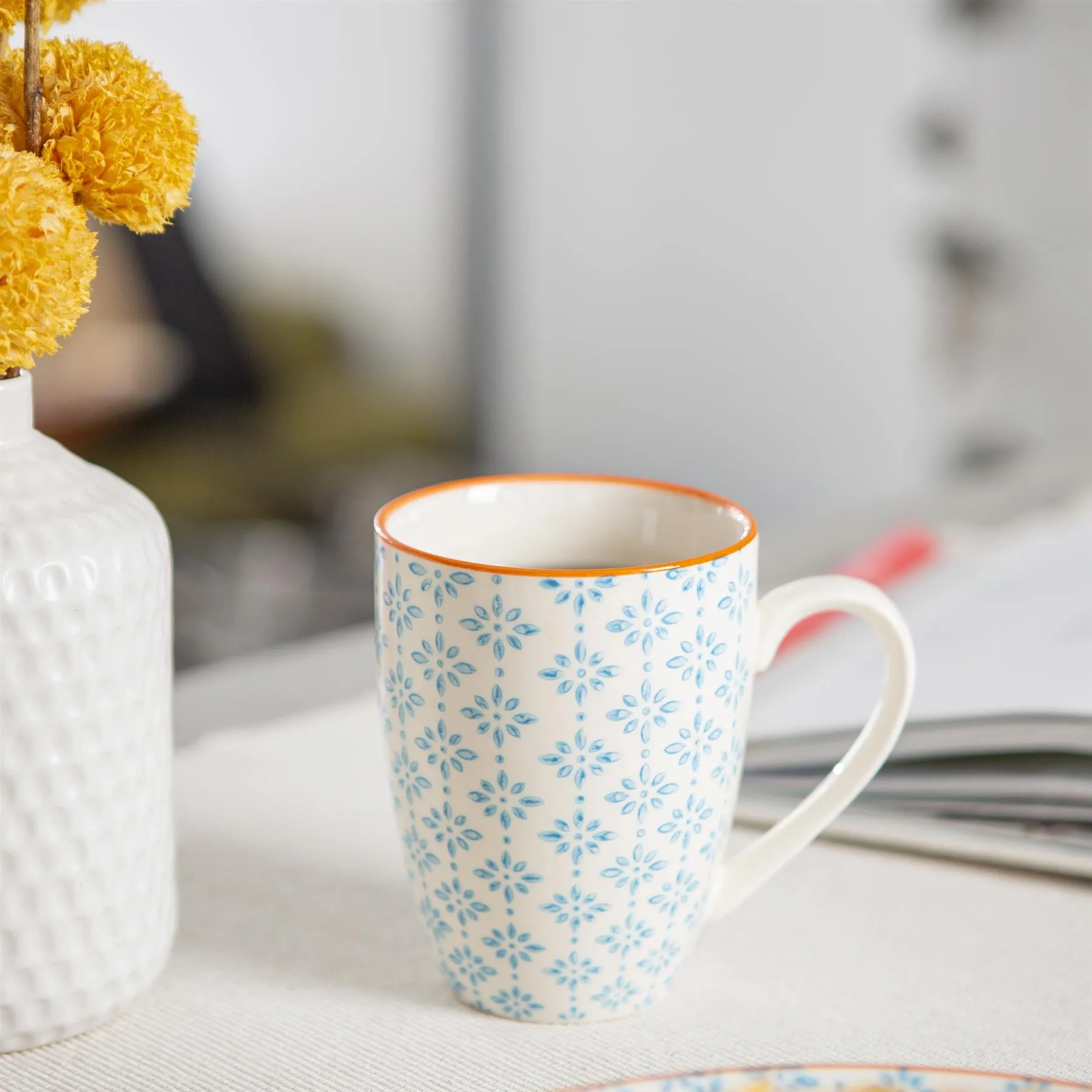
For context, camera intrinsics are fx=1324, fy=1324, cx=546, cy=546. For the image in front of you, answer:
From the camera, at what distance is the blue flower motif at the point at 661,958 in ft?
1.26

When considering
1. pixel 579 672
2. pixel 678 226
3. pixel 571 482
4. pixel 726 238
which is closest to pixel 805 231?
pixel 726 238

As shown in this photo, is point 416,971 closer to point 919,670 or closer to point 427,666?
point 427,666

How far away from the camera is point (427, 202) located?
3145 millimetres

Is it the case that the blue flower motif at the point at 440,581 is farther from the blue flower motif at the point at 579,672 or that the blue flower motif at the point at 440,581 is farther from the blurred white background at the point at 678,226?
the blurred white background at the point at 678,226

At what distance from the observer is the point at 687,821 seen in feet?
1.23

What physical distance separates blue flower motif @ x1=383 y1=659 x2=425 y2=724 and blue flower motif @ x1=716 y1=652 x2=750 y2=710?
0.28ft

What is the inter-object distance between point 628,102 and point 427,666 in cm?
292

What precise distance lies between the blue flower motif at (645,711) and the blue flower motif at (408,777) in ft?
0.20

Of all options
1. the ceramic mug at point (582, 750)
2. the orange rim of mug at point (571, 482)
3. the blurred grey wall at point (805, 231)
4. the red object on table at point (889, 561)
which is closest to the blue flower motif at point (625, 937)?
the ceramic mug at point (582, 750)

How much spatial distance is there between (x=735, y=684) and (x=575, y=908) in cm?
8

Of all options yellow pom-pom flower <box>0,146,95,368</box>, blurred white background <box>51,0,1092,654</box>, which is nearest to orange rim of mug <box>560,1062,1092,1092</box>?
yellow pom-pom flower <box>0,146,95,368</box>

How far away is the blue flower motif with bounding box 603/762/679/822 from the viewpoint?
14.3 inches

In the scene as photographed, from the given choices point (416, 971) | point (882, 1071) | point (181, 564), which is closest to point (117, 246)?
point (181, 564)

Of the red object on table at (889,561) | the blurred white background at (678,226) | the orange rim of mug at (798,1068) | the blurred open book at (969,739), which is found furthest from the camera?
the blurred white background at (678,226)
